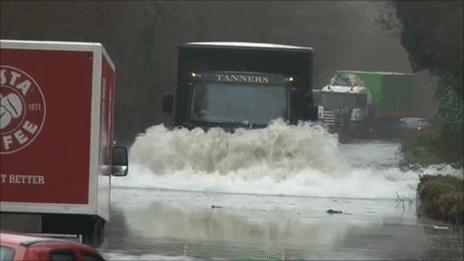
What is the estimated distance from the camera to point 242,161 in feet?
80.3

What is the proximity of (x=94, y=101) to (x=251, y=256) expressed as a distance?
4.14m

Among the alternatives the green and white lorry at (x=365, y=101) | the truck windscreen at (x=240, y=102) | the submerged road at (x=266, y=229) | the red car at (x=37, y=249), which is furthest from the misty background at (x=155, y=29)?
the red car at (x=37, y=249)

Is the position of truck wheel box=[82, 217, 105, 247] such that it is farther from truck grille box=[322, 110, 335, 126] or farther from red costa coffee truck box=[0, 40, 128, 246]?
truck grille box=[322, 110, 335, 126]

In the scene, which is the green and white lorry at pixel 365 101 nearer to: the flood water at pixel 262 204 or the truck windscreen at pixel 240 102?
the flood water at pixel 262 204

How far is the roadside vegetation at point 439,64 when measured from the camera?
3631 centimetres

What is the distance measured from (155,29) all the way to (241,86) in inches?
799

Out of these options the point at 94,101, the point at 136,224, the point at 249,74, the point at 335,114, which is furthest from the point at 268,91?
the point at 335,114

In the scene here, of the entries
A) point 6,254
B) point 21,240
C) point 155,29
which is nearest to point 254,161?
point 21,240

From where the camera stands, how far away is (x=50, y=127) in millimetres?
10211

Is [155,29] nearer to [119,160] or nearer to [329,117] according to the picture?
[329,117]

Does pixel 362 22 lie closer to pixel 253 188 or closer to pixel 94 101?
pixel 253 188

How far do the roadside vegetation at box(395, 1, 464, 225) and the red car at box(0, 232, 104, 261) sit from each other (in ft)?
84.4

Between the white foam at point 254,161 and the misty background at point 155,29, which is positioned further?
the misty background at point 155,29

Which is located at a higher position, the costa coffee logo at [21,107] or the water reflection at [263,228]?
the costa coffee logo at [21,107]
